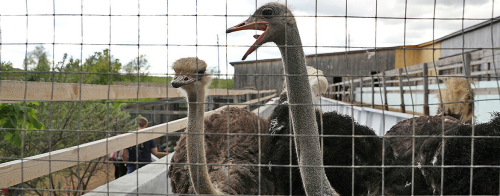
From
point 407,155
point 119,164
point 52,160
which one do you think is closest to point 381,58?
point 119,164

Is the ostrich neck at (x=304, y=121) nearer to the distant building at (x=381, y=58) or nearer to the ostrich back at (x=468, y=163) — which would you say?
the ostrich back at (x=468, y=163)

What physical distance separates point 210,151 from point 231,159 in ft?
0.92

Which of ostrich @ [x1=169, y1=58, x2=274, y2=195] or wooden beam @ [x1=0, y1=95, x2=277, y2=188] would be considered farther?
ostrich @ [x1=169, y1=58, x2=274, y2=195]

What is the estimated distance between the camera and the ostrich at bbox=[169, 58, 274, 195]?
8.33 ft

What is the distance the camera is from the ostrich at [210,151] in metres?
2.54

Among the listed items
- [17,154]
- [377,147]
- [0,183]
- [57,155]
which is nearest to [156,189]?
[57,155]

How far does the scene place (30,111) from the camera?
2.81 m

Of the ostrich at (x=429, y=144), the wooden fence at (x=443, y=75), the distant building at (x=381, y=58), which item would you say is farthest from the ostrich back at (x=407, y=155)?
the distant building at (x=381, y=58)

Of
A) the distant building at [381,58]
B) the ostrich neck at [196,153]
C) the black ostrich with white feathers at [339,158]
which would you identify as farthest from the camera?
the distant building at [381,58]

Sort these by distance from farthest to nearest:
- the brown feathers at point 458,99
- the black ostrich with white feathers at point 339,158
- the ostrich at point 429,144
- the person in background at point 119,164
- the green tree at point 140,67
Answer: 1. the person in background at point 119,164
2. the brown feathers at point 458,99
3. the black ostrich with white feathers at point 339,158
4. the ostrich at point 429,144
5. the green tree at point 140,67

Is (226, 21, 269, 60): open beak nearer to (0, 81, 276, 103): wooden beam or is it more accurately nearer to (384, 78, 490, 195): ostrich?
(0, 81, 276, 103): wooden beam

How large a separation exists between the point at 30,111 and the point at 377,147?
127 inches

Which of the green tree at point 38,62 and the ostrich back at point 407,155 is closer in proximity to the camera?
the ostrich back at point 407,155

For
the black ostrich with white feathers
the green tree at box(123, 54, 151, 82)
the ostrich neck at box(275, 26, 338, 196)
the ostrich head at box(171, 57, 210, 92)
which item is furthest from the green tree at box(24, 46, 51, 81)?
the ostrich neck at box(275, 26, 338, 196)
